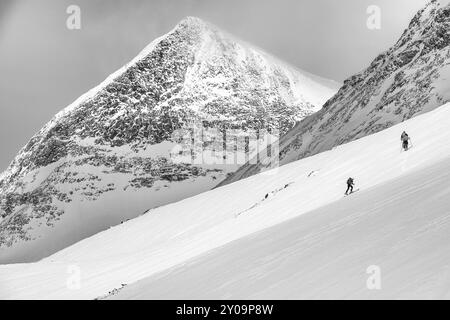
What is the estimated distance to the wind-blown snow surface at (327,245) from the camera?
9.55m

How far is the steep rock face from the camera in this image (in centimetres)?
10344

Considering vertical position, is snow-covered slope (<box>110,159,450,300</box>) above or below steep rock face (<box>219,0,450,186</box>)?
below

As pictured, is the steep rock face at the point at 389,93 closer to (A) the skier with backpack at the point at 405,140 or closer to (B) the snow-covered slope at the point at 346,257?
(A) the skier with backpack at the point at 405,140

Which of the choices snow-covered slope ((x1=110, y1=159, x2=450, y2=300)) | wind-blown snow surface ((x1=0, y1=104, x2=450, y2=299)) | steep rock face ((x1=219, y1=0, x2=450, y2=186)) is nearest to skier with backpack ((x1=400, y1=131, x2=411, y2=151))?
wind-blown snow surface ((x1=0, y1=104, x2=450, y2=299))

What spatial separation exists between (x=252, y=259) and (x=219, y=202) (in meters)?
30.7

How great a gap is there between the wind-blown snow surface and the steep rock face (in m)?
66.2

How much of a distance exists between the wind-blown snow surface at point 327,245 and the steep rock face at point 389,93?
66211 millimetres

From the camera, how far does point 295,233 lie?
15.4 metres

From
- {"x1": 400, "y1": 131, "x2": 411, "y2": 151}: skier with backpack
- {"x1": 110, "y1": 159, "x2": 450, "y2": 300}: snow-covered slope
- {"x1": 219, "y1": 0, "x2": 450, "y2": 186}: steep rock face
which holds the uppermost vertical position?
{"x1": 219, "y1": 0, "x2": 450, "y2": 186}: steep rock face

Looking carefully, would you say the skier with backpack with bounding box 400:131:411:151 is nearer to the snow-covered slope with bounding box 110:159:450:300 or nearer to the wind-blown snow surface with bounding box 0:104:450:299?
the wind-blown snow surface with bounding box 0:104:450:299

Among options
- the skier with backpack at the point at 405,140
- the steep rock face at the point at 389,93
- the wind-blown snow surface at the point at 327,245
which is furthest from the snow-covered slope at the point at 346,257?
the steep rock face at the point at 389,93

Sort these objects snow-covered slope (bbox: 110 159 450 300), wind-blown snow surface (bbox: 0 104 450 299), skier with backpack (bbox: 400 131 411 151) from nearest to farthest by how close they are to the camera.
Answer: snow-covered slope (bbox: 110 159 450 300) < wind-blown snow surface (bbox: 0 104 450 299) < skier with backpack (bbox: 400 131 411 151)

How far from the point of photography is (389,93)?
11850 centimetres
